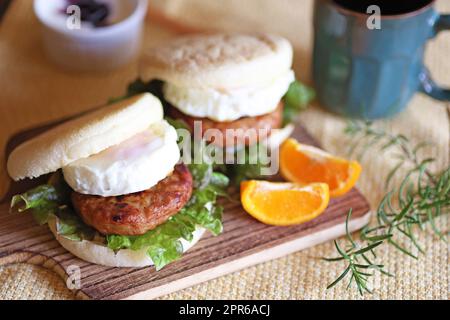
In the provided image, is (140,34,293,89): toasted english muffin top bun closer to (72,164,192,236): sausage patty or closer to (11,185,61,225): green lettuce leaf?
(72,164,192,236): sausage patty

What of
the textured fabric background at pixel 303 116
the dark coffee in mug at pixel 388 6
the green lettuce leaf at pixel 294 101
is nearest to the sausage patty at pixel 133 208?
the textured fabric background at pixel 303 116

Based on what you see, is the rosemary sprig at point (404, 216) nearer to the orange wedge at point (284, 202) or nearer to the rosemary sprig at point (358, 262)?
the rosemary sprig at point (358, 262)

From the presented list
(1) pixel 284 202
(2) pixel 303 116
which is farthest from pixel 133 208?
(2) pixel 303 116

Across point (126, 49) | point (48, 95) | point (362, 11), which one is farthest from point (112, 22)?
point (362, 11)

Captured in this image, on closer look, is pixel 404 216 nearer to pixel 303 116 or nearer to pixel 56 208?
pixel 303 116

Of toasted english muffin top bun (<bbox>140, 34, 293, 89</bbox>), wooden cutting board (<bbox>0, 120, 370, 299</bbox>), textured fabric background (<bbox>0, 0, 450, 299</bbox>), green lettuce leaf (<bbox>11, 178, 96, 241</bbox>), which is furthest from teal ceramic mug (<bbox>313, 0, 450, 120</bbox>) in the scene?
green lettuce leaf (<bbox>11, 178, 96, 241</bbox>)

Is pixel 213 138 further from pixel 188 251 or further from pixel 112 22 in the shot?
pixel 112 22
